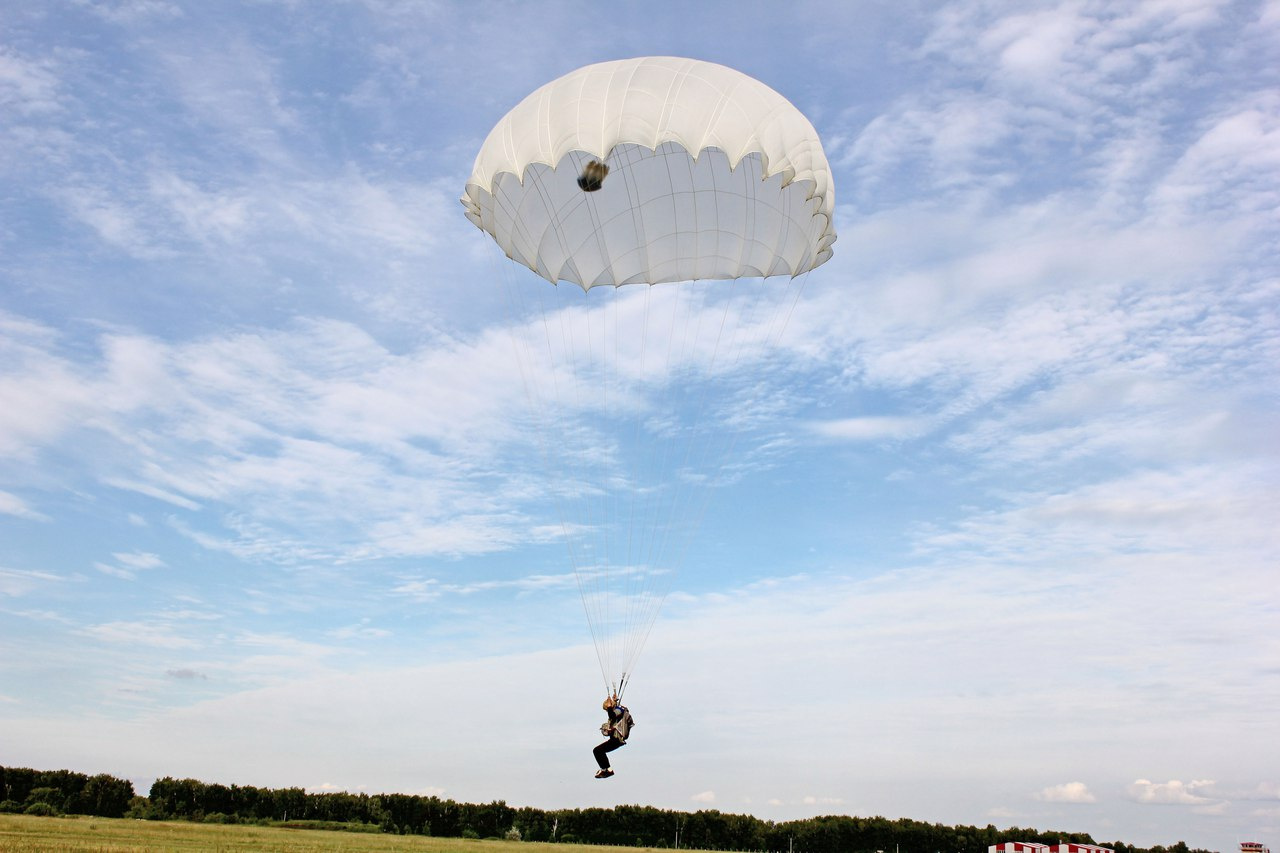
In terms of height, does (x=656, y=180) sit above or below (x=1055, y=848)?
above

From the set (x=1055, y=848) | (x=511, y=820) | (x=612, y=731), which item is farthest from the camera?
(x=511, y=820)

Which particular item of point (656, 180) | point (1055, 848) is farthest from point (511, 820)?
point (656, 180)

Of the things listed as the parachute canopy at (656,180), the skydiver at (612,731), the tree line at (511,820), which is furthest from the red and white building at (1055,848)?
the tree line at (511,820)

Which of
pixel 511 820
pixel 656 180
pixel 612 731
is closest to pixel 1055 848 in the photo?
pixel 612 731

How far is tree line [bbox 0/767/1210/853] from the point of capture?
46.4 m

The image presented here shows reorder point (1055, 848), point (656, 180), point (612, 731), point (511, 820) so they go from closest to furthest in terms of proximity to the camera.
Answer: point (612, 731) < point (656, 180) < point (1055, 848) < point (511, 820)

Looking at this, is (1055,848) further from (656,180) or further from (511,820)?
(511,820)

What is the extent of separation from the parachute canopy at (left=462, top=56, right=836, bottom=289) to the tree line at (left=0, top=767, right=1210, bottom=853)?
34906mm

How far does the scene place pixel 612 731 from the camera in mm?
18125

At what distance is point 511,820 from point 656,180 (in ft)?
139

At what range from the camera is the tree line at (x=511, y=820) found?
46.4 metres

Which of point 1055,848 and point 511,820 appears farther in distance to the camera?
point 511,820

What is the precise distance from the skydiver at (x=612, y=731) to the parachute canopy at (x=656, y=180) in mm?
9620

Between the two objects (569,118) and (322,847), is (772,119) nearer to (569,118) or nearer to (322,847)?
(569,118)
